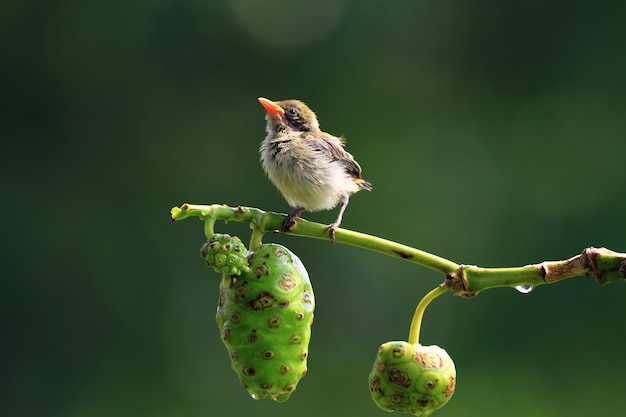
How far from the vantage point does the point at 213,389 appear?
8.35m

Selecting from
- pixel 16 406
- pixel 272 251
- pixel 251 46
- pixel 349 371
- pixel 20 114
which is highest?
pixel 251 46

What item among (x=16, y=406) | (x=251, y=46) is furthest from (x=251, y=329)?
(x=251, y=46)

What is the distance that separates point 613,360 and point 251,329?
6.39 m

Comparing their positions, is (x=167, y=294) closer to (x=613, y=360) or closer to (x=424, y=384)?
(x=613, y=360)

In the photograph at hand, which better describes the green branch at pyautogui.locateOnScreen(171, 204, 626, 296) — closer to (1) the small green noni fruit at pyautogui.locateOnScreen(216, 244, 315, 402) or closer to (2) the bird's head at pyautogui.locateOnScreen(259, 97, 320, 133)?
(1) the small green noni fruit at pyautogui.locateOnScreen(216, 244, 315, 402)

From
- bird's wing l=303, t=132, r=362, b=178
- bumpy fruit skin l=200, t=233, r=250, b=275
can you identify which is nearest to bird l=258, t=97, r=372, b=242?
bird's wing l=303, t=132, r=362, b=178

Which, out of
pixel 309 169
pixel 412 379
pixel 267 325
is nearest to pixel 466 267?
pixel 412 379

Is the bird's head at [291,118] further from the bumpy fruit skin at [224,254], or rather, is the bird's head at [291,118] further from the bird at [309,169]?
the bumpy fruit skin at [224,254]

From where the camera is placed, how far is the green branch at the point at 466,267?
Result: 1691 mm

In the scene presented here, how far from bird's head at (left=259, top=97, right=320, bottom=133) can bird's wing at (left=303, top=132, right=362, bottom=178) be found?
139 millimetres

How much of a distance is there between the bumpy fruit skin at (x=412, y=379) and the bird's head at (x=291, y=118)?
6.69 ft

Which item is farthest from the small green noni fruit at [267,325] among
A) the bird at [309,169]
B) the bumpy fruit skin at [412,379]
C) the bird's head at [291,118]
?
the bird's head at [291,118]

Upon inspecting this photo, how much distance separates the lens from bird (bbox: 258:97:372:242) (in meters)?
3.39

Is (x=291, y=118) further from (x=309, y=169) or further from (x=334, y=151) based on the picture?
(x=309, y=169)
